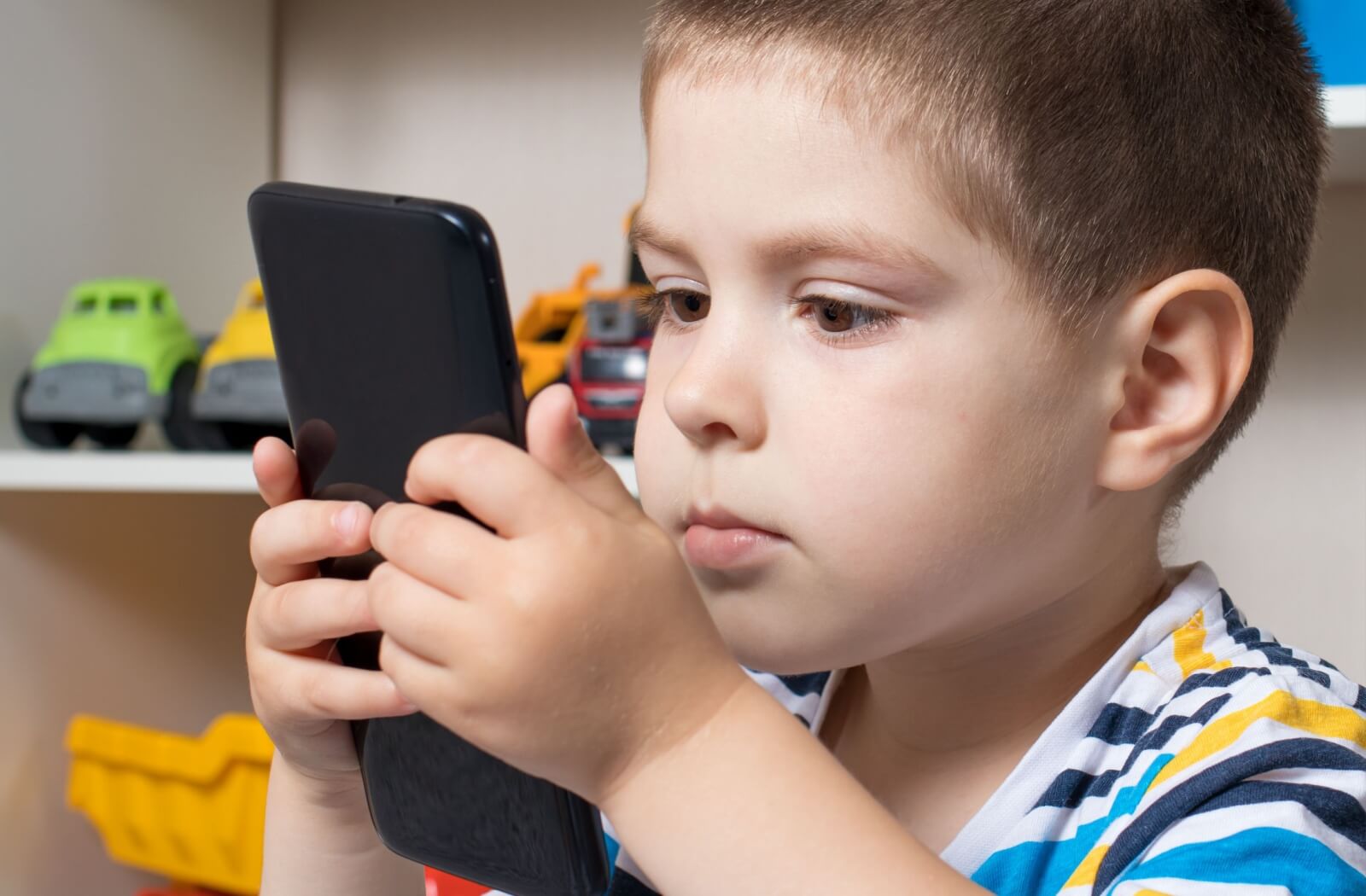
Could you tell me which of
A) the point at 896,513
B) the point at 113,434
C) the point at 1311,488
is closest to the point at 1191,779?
the point at 896,513

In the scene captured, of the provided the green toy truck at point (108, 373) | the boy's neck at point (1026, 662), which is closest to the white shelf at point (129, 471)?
the green toy truck at point (108, 373)

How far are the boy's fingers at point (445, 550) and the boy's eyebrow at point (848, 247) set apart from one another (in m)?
0.17

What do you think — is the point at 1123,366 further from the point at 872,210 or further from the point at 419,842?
the point at 419,842

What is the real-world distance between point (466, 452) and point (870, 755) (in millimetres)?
362

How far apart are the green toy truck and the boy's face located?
645mm

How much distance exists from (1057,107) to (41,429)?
83 cm

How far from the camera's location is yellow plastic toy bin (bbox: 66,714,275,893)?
38.9 inches

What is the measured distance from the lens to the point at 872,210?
1.59 feet

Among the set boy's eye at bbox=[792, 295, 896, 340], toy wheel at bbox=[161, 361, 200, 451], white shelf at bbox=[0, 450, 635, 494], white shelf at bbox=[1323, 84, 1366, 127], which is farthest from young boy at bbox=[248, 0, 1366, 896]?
toy wheel at bbox=[161, 361, 200, 451]

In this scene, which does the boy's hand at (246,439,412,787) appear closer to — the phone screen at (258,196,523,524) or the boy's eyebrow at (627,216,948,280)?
the phone screen at (258,196,523,524)

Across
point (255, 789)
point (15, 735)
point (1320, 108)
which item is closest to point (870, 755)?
point (1320, 108)

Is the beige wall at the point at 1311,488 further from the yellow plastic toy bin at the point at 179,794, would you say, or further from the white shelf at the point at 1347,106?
the yellow plastic toy bin at the point at 179,794

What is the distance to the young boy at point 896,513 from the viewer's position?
382mm

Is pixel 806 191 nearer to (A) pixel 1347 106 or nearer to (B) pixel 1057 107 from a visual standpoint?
(B) pixel 1057 107
